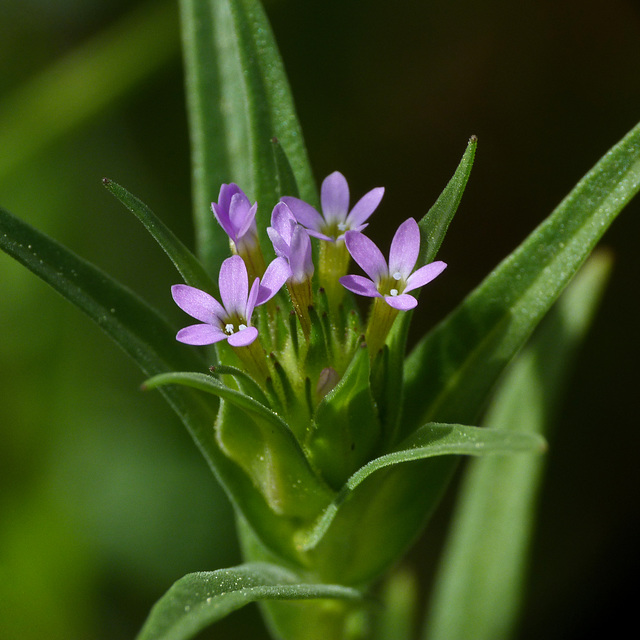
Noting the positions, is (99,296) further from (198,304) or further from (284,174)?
(284,174)

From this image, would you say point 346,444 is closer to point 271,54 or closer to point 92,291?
point 92,291

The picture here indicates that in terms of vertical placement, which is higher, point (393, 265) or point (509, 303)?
point (393, 265)

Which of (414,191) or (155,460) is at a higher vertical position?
(414,191)

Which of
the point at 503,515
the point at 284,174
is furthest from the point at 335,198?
the point at 503,515

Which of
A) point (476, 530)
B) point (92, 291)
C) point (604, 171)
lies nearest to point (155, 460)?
point (476, 530)

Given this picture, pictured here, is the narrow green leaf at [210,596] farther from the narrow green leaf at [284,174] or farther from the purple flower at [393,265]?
the narrow green leaf at [284,174]
